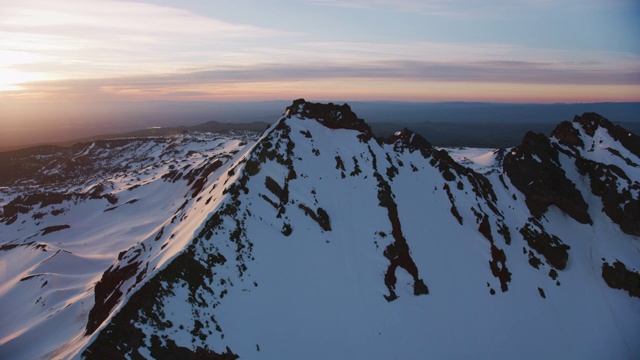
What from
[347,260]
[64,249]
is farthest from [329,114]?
[64,249]

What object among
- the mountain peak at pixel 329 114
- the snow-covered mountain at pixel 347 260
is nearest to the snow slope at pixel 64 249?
the snow-covered mountain at pixel 347 260

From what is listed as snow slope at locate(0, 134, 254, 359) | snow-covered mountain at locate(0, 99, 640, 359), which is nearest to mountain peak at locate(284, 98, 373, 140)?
snow-covered mountain at locate(0, 99, 640, 359)

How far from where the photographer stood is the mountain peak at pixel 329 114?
83.4 m

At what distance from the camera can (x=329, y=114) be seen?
284 feet

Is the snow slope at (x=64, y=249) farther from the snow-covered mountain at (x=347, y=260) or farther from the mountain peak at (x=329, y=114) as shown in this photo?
the mountain peak at (x=329, y=114)

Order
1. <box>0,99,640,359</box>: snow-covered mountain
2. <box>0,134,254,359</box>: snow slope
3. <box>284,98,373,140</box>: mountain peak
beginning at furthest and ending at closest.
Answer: <box>284,98,373,140</box>: mountain peak
<box>0,134,254,359</box>: snow slope
<box>0,99,640,359</box>: snow-covered mountain

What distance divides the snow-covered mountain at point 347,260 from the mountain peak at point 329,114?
482 mm

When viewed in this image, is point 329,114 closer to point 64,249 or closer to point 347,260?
point 347,260

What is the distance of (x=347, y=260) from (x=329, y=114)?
4261 centimetres

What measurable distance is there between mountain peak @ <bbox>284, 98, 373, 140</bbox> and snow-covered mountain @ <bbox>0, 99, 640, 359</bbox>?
482 mm

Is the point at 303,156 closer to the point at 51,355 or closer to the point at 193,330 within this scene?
the point at 193,330

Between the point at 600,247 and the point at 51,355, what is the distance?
11114cm

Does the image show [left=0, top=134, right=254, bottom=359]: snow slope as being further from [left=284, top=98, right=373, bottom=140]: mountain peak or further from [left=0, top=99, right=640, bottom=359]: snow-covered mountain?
[left=284, top=98, right=373, bottom=140]: mountain peak

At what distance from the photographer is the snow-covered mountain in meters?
41.5
